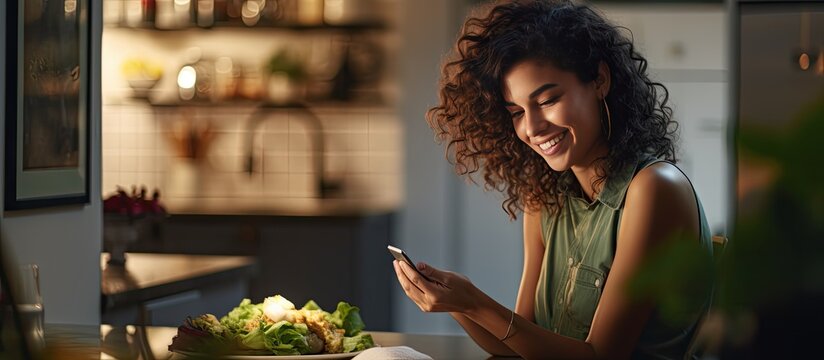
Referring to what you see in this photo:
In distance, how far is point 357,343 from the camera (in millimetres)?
1746

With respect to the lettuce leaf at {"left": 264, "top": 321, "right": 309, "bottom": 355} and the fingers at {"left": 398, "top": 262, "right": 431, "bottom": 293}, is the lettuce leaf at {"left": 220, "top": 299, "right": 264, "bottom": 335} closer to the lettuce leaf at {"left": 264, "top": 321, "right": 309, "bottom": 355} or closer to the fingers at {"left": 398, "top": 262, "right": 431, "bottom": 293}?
the lettuce leaf at {"left": 264, "top": 321, "right": 309, "bottom": 355}

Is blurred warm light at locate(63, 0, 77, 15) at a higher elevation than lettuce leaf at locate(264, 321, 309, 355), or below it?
higher

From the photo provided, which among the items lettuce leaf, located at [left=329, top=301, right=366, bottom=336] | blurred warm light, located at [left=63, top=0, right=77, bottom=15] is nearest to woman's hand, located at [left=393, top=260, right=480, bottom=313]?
lettuce leaf, located at [left=329, top=301, right=366, bottom=336]

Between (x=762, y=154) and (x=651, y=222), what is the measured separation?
4.94ft

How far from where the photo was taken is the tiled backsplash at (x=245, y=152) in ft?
18.3

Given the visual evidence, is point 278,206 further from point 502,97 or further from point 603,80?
point 603,80

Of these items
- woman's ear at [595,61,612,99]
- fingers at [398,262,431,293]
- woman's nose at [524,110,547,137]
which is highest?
woman's ear at [595,61,612,99]

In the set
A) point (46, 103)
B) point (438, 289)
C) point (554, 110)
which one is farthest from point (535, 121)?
point (46, 103)

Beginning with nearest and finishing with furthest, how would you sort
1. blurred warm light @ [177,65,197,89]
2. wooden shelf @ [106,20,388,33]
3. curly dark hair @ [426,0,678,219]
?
curly dark hair @ [426,0,678,219]
wooden shelf @ [106,20,388,33]
blurred warm light @ [177,65,197,89]

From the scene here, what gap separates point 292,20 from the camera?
220 inches

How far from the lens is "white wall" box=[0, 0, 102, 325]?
2.18m

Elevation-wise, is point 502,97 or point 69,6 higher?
point 69,6

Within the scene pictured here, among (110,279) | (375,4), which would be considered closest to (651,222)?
(110,279)

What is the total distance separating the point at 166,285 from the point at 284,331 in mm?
1624
